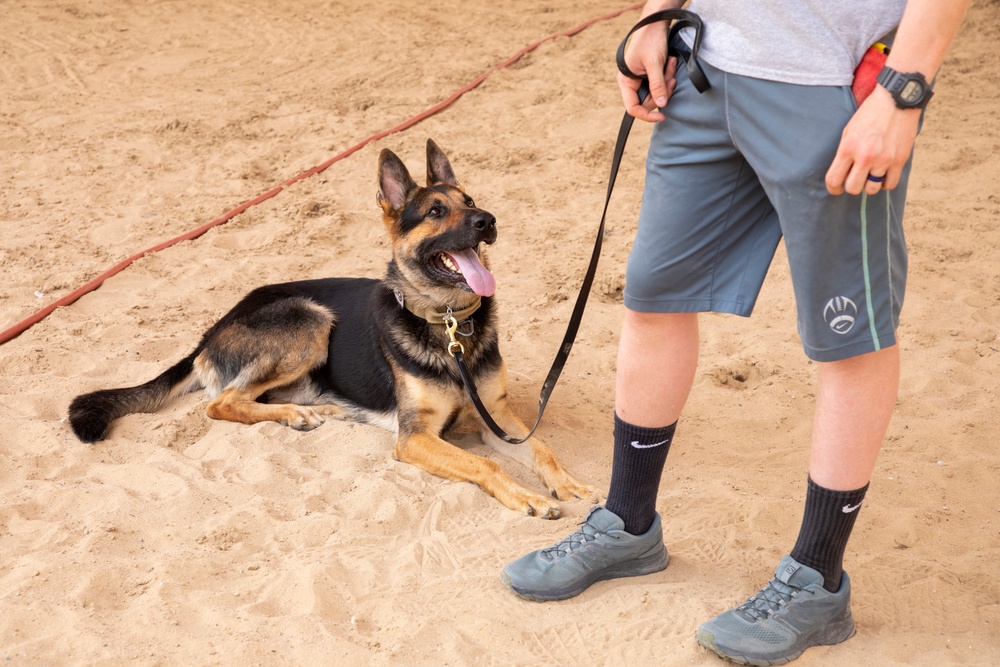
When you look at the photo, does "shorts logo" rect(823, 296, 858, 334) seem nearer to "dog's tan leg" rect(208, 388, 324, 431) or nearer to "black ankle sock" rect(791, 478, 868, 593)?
"black ankle sock" rect(791, 478, 868, 593)

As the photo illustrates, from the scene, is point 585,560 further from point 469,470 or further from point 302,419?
point 302,419

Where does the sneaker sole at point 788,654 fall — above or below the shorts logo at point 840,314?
below

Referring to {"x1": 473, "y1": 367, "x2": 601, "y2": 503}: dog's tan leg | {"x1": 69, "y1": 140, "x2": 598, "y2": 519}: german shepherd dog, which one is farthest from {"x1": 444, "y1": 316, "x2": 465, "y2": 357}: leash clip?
{"x1": 473, "y1": 367, "x2": 601, "y2": 503}: dog's tan leg

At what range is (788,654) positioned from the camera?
2416 mm

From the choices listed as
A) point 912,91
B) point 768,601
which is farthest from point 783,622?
point 912,91

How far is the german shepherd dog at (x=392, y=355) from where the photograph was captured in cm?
399

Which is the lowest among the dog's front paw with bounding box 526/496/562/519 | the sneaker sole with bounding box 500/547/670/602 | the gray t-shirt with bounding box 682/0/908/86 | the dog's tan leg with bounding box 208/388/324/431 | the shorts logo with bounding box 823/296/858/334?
the dog's tan leg with bounding box 208/388/324/431

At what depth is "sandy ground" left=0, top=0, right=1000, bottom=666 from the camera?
2.68 m

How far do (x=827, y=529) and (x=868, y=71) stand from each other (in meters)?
1.15

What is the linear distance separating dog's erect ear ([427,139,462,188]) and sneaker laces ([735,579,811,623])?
8.65ft

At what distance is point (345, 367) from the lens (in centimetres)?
459

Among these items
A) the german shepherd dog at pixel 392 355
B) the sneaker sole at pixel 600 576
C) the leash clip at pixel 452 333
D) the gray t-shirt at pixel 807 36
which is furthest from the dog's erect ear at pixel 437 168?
the gray t-shirt at pixel 807 36

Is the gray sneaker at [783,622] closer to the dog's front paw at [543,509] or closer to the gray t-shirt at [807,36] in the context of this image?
the dog's front paw at [543,509]

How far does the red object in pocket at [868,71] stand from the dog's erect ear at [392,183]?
2575 millimetres
